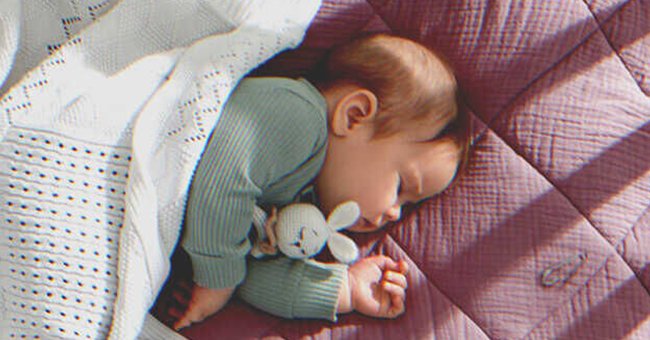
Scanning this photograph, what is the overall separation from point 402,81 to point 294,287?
37cm

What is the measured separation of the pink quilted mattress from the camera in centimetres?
125

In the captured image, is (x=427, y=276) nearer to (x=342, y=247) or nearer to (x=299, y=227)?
(x=342, y=247)

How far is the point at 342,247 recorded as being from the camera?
1.21 metres

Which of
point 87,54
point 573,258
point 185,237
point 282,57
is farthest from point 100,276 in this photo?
point 573,258

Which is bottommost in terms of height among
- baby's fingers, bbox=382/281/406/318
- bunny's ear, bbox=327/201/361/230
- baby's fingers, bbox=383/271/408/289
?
baby's fingers, bbox=382/281/406/318

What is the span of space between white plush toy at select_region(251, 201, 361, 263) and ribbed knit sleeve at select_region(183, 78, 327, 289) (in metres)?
0.05

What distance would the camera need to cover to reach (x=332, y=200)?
118 cm

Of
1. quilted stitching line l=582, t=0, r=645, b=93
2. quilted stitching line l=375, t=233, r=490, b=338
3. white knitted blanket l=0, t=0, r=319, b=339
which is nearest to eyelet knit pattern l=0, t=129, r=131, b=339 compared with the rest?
white knitted blanket l=0, t=0, r=319, b=339

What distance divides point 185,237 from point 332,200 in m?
0.24

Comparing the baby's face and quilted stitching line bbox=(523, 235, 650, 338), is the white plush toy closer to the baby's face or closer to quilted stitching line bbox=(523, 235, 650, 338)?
the baby's face

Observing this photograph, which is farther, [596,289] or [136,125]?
[596,289]

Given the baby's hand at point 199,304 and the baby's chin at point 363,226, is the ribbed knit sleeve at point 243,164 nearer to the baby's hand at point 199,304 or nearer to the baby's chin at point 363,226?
the baby's hand at point 199,304

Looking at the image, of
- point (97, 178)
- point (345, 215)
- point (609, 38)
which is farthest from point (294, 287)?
point (609, 38)

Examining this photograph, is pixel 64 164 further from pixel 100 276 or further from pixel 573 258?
pixel 573 258
